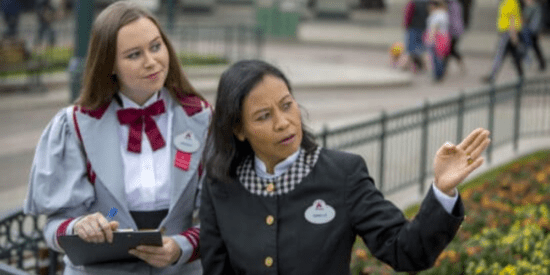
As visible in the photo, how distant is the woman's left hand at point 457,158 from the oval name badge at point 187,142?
3.49ft

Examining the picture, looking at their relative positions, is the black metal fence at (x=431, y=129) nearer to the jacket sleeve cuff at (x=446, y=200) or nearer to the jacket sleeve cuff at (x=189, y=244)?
the jacket sleeve cuff at (x=189, y=244)

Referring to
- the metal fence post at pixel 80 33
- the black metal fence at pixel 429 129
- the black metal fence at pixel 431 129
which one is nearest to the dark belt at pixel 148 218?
the black metal fence at pixel 429 129

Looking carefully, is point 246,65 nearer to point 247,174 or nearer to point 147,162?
point 247,174

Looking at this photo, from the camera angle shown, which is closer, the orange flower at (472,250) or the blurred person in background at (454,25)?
the orange flower at (472,250)

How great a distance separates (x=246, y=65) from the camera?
341 cm

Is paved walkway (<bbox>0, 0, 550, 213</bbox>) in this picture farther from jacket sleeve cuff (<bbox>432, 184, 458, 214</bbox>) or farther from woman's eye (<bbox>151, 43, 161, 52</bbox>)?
jacket sleeve cuff (<bbox>432, 184, 458, 214</bbox>)

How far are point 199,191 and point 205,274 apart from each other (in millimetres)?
430

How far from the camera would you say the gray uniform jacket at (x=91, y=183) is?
3695 millimetres

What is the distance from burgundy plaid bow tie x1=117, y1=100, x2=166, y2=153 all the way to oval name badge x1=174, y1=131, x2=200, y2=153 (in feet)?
0.18

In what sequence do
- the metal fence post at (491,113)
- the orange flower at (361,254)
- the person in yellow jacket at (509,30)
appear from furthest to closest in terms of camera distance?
the person in yellow jacket at (509,30) → the metal fence post at (491,113) → the orange flower at (361,254)

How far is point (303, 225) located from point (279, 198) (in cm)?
12

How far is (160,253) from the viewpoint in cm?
360

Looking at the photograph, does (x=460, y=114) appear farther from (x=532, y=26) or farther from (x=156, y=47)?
(x=532, y=26)

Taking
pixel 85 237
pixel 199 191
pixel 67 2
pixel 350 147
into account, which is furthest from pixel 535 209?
pixel 67 2
